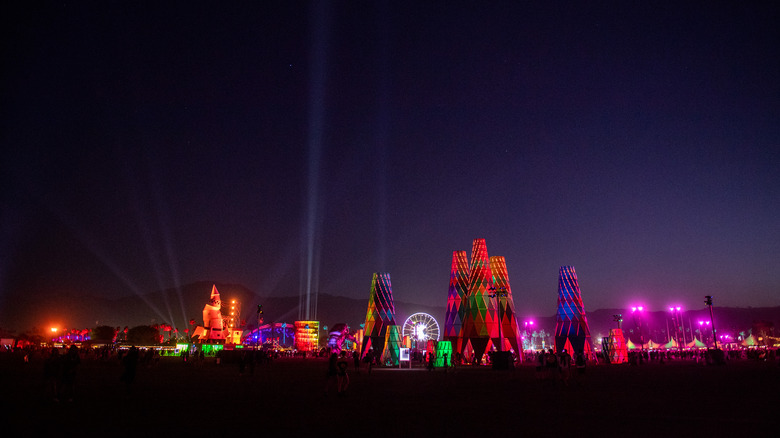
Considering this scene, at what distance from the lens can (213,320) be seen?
283ft

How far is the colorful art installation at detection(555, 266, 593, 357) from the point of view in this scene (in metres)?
57.4

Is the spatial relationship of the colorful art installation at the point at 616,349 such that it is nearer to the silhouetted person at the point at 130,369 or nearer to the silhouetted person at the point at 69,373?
the silhouetted person at the point at 130,369

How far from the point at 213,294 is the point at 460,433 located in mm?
85330

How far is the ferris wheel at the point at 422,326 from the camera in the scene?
2948 inches

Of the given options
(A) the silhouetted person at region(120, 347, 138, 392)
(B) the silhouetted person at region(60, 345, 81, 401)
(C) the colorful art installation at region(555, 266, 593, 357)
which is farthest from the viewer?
(C) the colorful art installation at region(555, 266, 593, 357)

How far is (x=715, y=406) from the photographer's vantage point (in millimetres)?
13727

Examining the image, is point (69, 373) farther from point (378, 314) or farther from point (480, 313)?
point (480, 313)

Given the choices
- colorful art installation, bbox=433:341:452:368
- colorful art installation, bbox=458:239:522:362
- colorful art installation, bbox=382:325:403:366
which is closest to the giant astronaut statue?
colorful art installation, bbox=382:325:403:366

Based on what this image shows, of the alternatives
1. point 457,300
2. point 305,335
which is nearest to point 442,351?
point 457,300

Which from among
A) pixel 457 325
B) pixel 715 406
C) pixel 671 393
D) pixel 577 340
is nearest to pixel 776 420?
pixel 715 406

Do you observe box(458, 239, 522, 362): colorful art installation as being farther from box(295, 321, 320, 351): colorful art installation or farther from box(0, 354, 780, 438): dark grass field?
box(295, 321, 320, 351): colorful art installation

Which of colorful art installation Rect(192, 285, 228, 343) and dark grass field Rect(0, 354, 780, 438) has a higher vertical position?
colorful art installation Rect(192, 285, 228, 343)

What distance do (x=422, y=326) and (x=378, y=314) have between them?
20.5 metres

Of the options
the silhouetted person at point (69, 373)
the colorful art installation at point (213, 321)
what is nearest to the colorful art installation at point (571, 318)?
the silhouetted person at point (69, 373)
